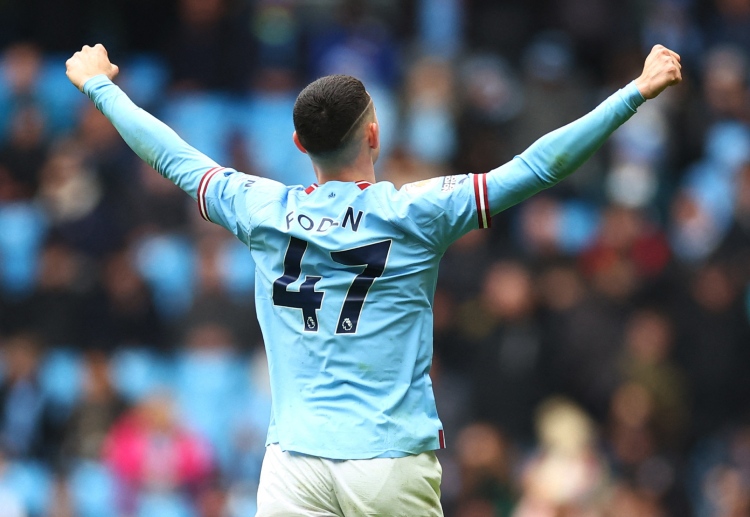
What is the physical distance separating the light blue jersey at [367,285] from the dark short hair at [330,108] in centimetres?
19

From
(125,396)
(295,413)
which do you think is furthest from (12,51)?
(295,413)

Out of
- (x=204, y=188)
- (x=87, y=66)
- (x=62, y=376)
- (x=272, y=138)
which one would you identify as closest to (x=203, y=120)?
(x=272, y=138)

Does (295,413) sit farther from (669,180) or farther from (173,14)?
(173,14)

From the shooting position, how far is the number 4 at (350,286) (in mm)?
4078

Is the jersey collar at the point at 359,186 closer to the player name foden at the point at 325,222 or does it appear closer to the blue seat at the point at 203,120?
the player name foden at the point at 325,222

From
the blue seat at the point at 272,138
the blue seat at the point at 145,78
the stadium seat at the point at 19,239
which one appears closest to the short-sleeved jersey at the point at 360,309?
the blue seat at the point at 272,138

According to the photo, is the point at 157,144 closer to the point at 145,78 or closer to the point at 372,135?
the point at 372,135

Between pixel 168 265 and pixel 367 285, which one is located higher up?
pixel 168 265

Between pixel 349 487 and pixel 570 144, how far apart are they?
1.30m

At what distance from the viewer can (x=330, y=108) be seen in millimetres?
4113

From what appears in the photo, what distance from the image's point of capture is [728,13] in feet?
44.9

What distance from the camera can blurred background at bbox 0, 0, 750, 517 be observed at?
10477 mm

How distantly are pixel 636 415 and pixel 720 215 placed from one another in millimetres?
2682

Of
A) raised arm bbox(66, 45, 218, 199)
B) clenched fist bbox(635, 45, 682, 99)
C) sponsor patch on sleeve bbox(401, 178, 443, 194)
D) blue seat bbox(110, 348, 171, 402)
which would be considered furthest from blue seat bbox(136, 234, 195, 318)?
clenched fist bbox(635, 45, 682, 99)
